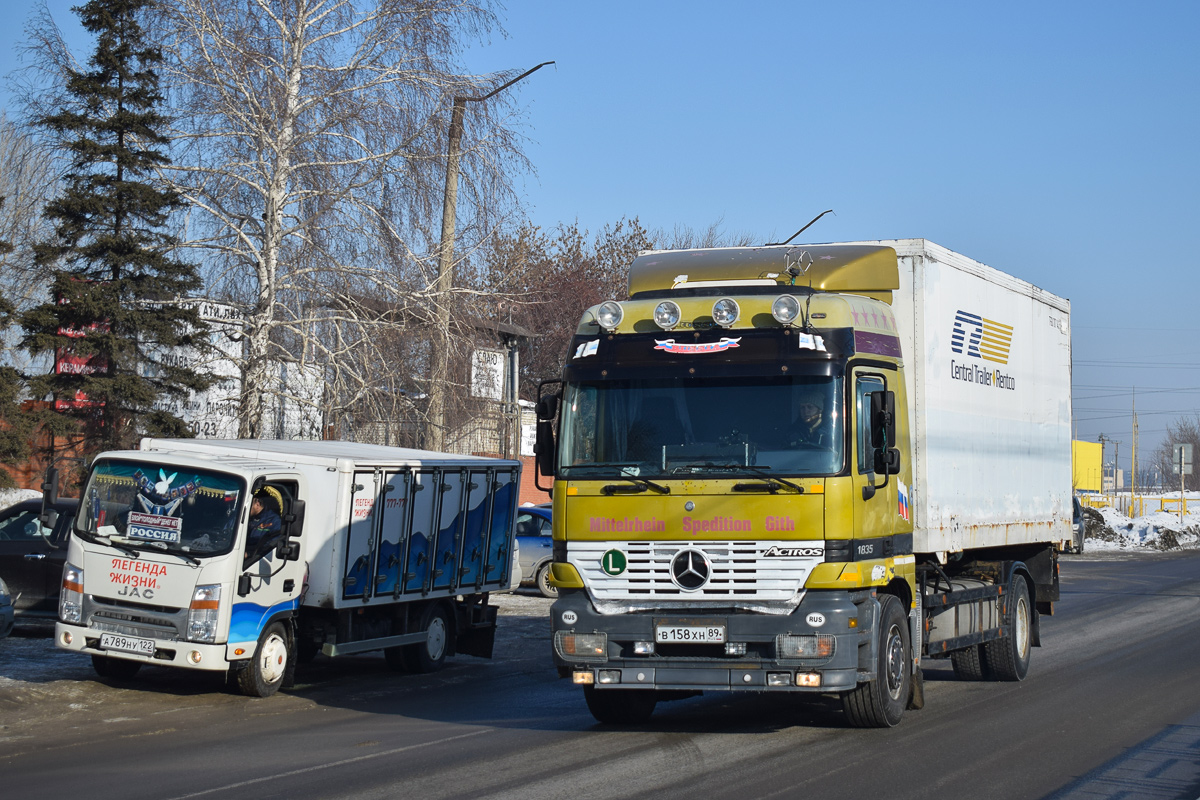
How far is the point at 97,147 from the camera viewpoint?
19.5m

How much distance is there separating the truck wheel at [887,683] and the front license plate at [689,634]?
1.18 metres

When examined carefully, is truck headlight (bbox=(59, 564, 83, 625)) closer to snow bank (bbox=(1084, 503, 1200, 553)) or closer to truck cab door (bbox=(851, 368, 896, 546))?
truck cab door (bbox=(851, 368, 896, 546))

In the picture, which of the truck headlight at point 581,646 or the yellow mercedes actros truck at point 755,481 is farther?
the truck headlight at point 581,646

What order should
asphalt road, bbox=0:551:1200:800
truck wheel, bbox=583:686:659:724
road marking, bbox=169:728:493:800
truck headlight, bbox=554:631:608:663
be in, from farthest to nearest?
truck wheel, bbox=583:686:659:724, truck headlight, bbox=554:631:608:663, asphalt road, bbox=0:551:1200:800, road marking, bbox=169:728:493:800

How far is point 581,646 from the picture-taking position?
377 inches

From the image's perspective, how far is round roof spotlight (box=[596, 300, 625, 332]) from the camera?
9.95m

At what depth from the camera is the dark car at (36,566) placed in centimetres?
1502

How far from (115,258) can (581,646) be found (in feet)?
44.7

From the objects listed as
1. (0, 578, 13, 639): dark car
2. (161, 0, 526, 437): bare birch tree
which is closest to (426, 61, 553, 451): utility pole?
(161, 0, 526, 437): bare birch tree

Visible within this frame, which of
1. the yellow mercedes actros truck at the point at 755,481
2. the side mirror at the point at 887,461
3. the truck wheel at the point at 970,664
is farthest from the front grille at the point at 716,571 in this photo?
the truck wheel at the point at 970,664

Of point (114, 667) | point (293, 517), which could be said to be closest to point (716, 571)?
point (293, 517)

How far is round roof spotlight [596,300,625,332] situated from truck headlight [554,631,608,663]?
2.36m

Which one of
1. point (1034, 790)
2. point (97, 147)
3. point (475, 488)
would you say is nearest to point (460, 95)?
point (97, 147)

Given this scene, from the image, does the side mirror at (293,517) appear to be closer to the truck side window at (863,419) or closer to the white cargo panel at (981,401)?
the truck side window at (863,419)
